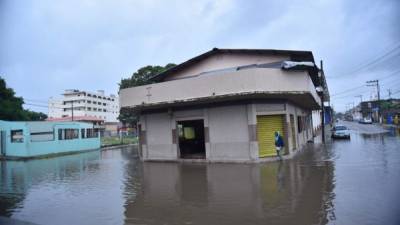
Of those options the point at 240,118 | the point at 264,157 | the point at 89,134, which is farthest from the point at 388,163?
the point at 89,134

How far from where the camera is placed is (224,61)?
65.1ft

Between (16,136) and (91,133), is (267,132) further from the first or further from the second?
(91,133)

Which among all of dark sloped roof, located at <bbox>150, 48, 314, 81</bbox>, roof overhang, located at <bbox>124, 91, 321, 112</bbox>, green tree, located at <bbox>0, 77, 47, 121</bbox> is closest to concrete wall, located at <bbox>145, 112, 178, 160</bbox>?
roof overhang, located at <bbox>124, 91, 321, 112</bbox>

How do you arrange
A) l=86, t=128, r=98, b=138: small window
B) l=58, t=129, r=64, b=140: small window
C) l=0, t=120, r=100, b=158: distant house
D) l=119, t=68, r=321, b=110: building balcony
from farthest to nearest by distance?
l=86, t=128, r=98, b=138: small window, l=58, t=129, r=64, b=140: small window, l=0, t=120, r=100, b=158: distant house, l=119, t=68, r=321, b=110: building balcony

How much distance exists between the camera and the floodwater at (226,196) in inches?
260

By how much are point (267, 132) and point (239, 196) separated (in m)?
7.91

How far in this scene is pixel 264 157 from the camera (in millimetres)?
15445

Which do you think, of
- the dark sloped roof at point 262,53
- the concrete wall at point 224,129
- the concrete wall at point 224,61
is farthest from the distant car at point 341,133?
the concrete wall at point 224,61

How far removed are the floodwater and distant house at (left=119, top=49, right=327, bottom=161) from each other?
8.12 feet

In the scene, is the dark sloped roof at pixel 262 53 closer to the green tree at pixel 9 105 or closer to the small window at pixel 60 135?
the small window at pixel 60 135

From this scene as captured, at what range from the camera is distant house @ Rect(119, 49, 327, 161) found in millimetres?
14406

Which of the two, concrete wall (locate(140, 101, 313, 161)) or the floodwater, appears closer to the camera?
the floodwater

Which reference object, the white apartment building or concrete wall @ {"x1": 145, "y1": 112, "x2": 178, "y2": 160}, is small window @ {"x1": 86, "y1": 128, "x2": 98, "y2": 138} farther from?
the white apartment building

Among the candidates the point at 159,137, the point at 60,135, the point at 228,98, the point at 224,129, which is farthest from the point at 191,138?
the point at 60,135
